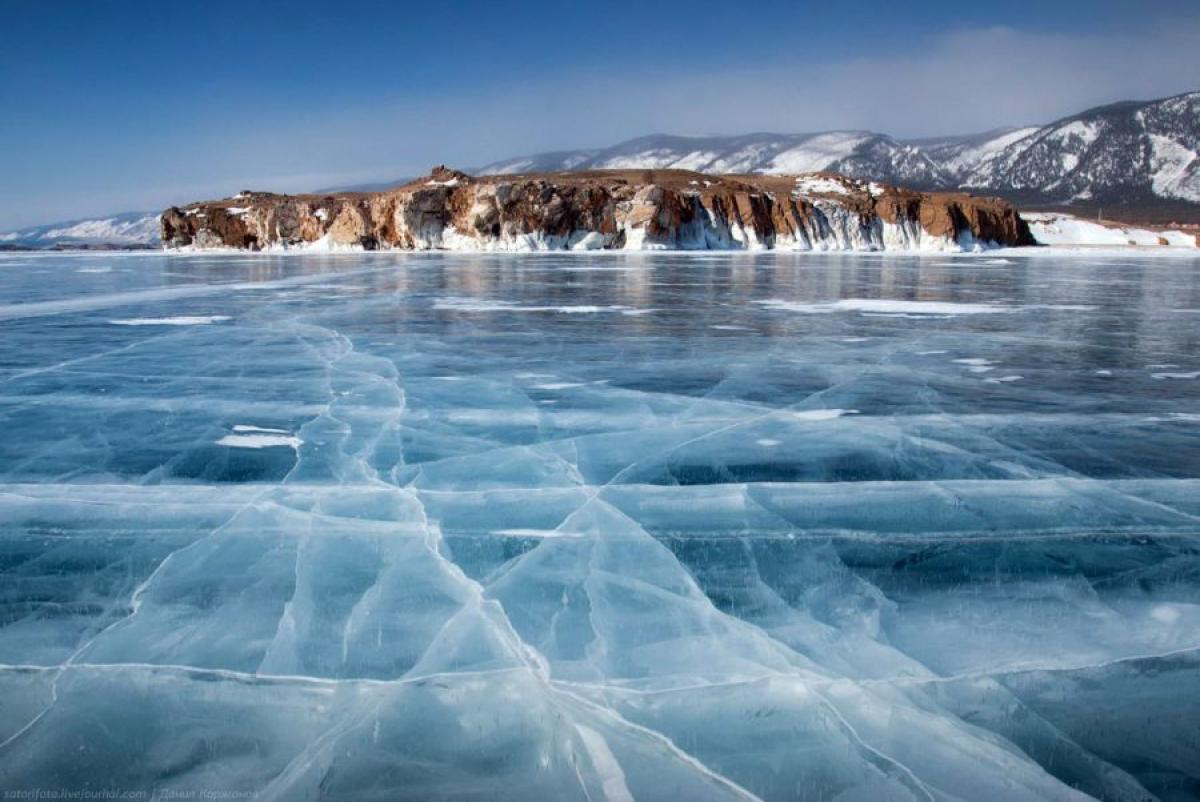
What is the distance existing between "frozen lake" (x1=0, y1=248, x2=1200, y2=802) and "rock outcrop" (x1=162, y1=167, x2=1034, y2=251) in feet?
170

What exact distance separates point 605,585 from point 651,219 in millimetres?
54244

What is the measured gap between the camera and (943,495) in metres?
4.09

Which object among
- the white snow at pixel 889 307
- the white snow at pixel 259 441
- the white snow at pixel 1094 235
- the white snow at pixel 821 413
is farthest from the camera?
the white snow at pixel 1094 235

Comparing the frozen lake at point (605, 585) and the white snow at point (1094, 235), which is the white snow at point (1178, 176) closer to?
the white snow at point (1094, 235)

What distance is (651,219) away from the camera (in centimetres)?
5566

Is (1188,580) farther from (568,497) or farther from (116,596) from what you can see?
(116,596)

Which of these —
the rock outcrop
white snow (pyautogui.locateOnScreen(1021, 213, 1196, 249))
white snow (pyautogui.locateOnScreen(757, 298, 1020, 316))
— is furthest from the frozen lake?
white snow (pyautogui.locateOnScreen(1021, 213, 1196, 249))

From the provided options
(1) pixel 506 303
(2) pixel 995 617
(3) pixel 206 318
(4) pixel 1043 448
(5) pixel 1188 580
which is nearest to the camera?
(2) pixel 995 617

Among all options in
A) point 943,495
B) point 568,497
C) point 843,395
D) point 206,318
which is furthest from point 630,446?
point 206,318

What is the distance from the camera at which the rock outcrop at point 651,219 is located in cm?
5744

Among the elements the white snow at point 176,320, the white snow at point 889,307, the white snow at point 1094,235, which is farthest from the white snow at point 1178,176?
the white snow at point 176,320

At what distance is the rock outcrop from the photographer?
57438 mm

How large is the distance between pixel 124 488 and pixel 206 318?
9052 millimetres

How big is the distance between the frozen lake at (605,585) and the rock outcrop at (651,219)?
51.7m
